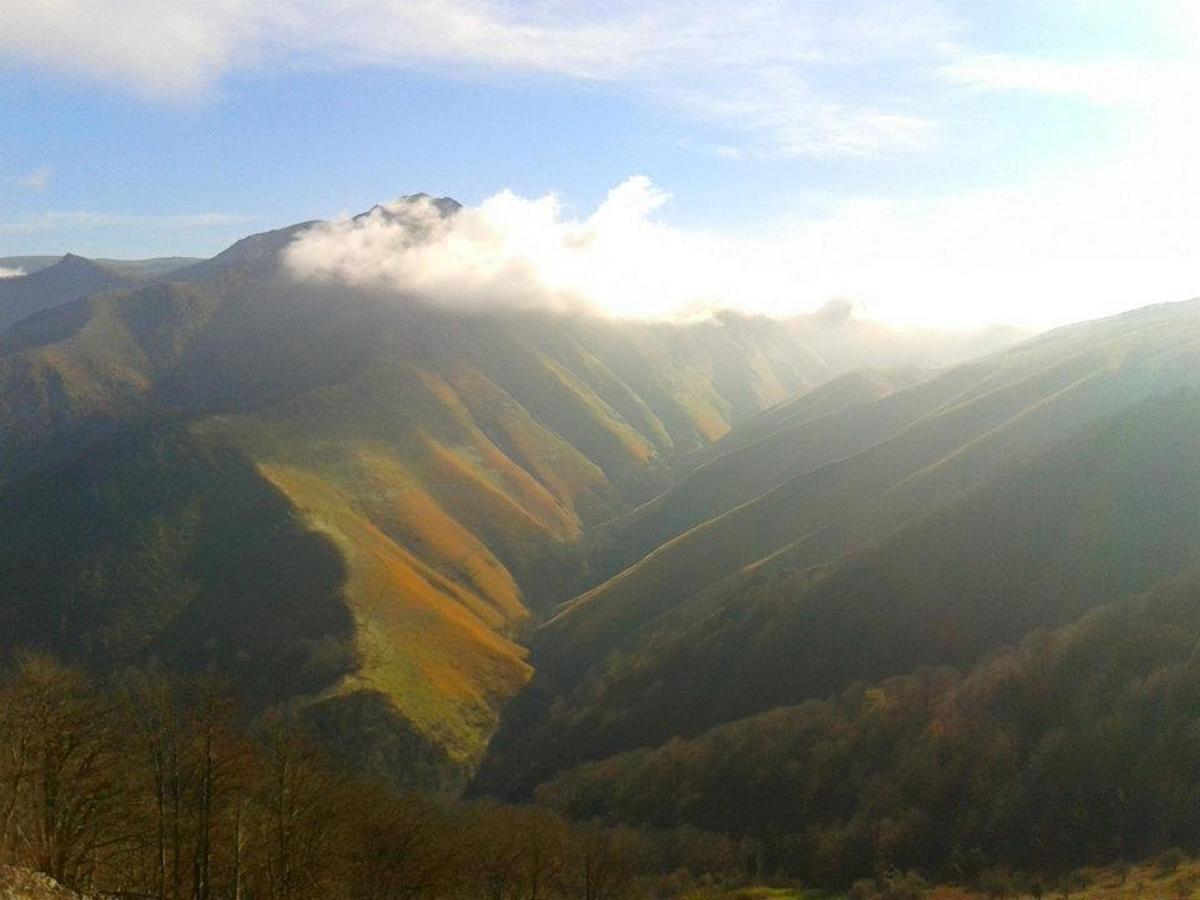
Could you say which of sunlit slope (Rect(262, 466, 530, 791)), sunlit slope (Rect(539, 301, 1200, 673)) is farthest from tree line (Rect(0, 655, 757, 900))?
sunlit slope (Rect(539, 301, 1200, 673))

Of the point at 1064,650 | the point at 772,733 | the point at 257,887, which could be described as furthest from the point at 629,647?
the point at 257,887

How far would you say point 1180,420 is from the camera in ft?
387

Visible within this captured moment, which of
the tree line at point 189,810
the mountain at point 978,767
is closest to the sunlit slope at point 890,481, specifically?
the mountain at point 978,767

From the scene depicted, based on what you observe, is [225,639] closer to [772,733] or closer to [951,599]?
[772,733]

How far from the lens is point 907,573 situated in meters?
116

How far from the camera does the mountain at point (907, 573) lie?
10406cm

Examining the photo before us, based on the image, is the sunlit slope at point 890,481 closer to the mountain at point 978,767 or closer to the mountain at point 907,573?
the mountain at point 907,573

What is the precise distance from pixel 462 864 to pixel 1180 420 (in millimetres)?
114673

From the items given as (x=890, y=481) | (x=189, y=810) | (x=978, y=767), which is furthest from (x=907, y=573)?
(x=189, y=810)

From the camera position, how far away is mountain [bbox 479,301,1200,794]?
341 ft

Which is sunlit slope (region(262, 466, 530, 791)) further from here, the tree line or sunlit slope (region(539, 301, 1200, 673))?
the tree line

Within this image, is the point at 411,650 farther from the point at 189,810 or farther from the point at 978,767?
the point at 189,810

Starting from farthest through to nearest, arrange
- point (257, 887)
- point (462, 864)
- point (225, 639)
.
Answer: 1. point (225, 639)
2. point (462, 864)
3. point (257, 887)

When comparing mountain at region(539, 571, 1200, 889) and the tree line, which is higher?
the tree line
